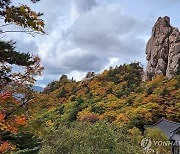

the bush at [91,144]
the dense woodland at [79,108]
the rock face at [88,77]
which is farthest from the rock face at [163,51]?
the bush at [91,144]

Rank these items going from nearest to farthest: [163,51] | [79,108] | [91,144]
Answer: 1. [91,144]
2. [79,108]
3. [163,51]

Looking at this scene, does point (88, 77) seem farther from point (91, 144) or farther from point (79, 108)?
point (91, 144)

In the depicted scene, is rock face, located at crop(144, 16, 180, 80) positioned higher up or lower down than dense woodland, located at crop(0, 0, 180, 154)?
higher up

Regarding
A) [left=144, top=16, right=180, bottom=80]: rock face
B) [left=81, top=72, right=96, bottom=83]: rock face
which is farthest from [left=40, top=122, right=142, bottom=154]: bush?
[left=81, top=72, right=96, bottom=83]: rock face

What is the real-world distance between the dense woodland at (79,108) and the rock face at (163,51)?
2262mm

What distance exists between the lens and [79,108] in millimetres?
38500

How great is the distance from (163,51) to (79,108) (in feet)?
51.5

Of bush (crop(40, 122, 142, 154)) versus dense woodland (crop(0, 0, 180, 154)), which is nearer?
dense woodland (crop(0, 0, 180, 154))

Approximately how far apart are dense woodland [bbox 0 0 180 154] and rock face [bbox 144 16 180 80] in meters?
2.26

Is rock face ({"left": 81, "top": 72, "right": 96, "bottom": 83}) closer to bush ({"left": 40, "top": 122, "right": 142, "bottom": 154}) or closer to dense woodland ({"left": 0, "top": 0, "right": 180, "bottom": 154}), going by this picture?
dense woodland ({"left": 0, "top": 0, "right": 180, "bottom": 154})

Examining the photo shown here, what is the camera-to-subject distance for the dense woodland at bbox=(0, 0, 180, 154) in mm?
6758

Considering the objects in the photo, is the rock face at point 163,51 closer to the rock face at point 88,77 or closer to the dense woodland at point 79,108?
the dense woodland at point 79,108

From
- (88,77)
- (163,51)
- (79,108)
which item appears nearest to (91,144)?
(79,108)

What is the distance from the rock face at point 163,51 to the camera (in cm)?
4021
